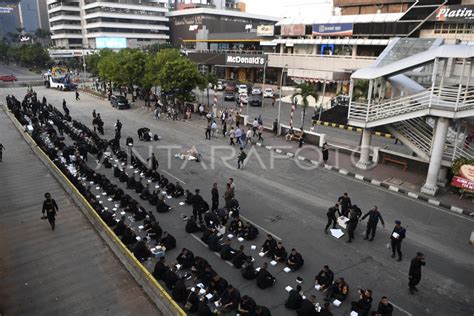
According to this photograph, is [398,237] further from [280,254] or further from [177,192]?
[177,192]

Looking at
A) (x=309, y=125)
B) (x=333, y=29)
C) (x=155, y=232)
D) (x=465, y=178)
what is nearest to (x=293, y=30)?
(x=333, y=29)

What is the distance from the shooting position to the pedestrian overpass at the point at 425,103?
16234 millimetres

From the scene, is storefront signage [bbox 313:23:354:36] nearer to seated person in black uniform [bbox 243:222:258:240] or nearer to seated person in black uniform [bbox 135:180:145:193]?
seated person in black uniform [bbox 135:180:145:193]

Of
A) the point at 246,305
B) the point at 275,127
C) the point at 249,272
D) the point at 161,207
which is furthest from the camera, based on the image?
the point at 275,127

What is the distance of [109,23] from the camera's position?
336 feet

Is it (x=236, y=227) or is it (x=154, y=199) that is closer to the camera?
(x=236, y=227)

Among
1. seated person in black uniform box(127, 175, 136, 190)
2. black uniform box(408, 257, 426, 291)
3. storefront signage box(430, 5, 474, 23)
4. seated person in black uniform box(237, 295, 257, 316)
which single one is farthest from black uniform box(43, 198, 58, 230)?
storefront signage box(430, 5, 474, 23)

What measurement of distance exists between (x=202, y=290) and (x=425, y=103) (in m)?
13.8

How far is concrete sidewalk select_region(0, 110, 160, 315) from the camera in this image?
379 inches

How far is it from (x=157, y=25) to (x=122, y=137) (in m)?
94.4

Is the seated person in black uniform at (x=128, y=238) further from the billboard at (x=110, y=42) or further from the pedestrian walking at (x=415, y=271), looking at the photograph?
the billboard at (x=110, y=42)

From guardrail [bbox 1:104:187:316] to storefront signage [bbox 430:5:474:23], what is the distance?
43350mm

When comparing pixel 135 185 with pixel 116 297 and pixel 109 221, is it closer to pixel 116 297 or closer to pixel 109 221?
pixel 109 221

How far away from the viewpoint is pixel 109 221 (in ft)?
43.5
